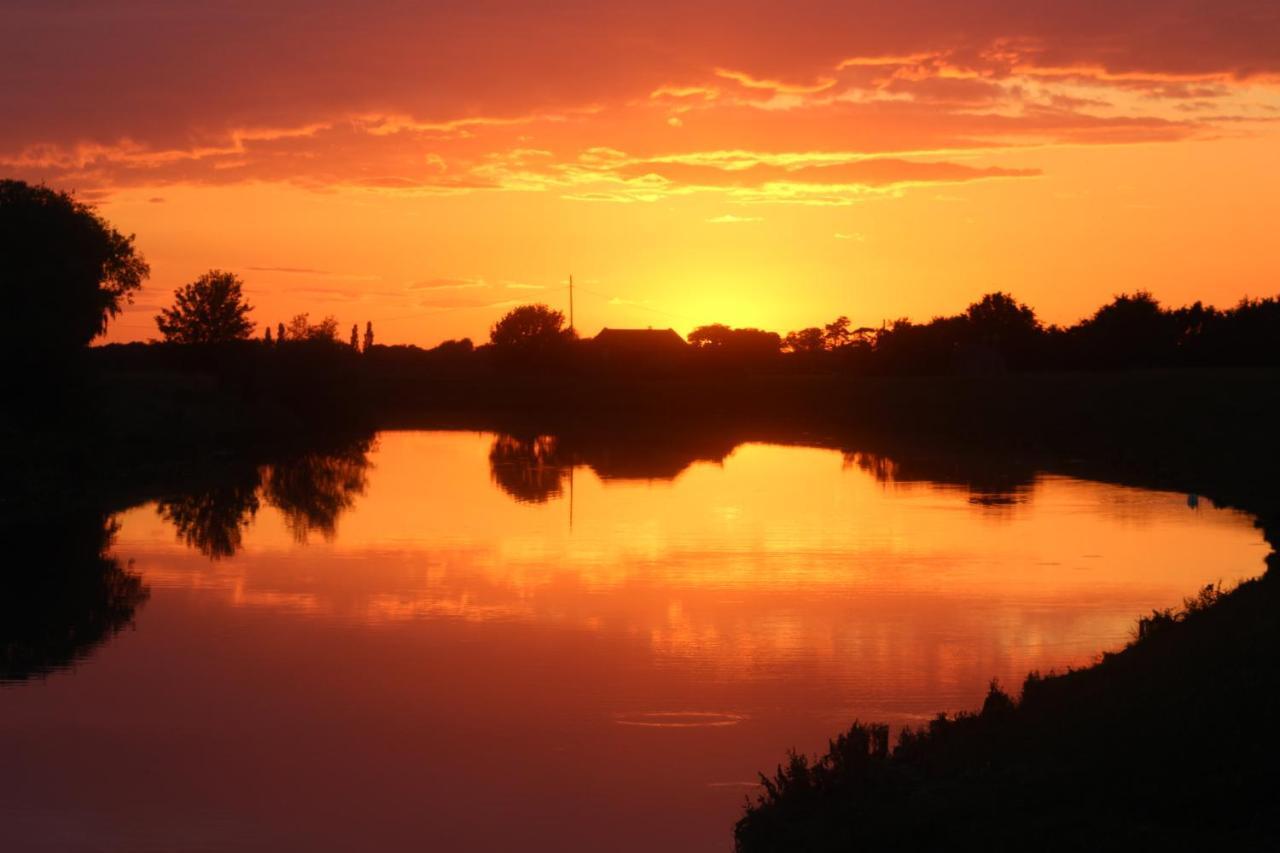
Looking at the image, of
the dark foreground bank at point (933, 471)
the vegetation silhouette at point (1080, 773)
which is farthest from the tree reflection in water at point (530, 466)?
the vegetation silhouette at point (1080, 773)

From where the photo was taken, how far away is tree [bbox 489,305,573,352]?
108 meters

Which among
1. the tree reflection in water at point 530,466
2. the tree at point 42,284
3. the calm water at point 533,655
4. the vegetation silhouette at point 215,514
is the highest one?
the tree at point 42,284

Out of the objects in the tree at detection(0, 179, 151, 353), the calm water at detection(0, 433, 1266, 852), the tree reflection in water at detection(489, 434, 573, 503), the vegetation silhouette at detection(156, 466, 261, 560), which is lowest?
the calm water at detection(0, 433, 1266, 852)

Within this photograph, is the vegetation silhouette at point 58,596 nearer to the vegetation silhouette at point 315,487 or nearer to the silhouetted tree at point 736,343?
the vegetation silhouette at point 315,487

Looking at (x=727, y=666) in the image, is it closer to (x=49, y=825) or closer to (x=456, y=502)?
(x=49, y=825)

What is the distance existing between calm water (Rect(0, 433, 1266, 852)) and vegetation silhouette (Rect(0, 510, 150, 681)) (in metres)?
0.41

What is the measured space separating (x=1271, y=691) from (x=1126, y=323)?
80.1m

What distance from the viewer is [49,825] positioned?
10.5 meters

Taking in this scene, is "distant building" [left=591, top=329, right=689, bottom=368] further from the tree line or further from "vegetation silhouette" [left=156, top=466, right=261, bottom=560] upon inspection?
"vegetation silhouette" [left=156, top=466, right=261, bottom=560]

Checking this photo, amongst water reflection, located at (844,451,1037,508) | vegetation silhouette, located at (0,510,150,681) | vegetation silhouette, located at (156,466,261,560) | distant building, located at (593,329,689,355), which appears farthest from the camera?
distant building, located at (593,329,689,355)

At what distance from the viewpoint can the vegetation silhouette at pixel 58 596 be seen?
53.8 feet

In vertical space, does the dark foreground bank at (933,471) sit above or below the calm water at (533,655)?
above

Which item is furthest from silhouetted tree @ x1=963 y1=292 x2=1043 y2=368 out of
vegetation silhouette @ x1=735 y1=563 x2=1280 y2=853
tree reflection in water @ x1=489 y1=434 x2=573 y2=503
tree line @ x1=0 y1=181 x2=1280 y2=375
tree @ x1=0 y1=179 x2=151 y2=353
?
vegetation silhouette @ x1=735 y1=563 x2=1280 y2=853

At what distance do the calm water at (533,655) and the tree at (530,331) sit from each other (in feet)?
249
